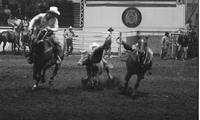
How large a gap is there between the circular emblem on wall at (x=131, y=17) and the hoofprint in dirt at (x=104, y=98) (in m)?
0.75

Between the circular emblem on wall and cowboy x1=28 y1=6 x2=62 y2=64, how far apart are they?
1.38 metres

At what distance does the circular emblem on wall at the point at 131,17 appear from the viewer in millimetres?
5911

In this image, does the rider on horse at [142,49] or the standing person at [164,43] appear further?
the rider on horse at [142,49]

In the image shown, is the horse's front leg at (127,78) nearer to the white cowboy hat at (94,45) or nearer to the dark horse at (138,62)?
the dark horse at (138,62)

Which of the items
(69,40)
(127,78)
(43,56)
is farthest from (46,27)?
(127,78)

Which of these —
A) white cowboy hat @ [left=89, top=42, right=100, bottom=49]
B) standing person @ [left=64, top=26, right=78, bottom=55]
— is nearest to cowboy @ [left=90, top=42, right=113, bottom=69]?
white cowboy hat @ [left=89, top=42, right=100, bottom=49]

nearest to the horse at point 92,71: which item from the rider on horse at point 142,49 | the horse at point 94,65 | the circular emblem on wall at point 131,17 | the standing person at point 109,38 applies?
the horse at point 94,65

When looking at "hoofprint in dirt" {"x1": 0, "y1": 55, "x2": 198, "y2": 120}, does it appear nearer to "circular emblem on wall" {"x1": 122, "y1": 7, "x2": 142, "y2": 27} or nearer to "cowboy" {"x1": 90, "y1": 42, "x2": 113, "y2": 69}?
"cowboy" {"x1": 90, "y1": 42, "x2": 113, "y2": 69}

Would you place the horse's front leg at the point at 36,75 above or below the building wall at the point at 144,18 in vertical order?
below

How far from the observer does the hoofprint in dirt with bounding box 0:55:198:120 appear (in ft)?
20.6

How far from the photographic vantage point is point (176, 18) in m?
5.99

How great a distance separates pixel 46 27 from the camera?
7773mm

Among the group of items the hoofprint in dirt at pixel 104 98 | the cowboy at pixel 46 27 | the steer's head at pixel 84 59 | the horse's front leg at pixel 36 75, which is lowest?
the hoofprint in dirt at pixel 104 98

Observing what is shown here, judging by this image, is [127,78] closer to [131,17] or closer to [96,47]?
[96,47]
